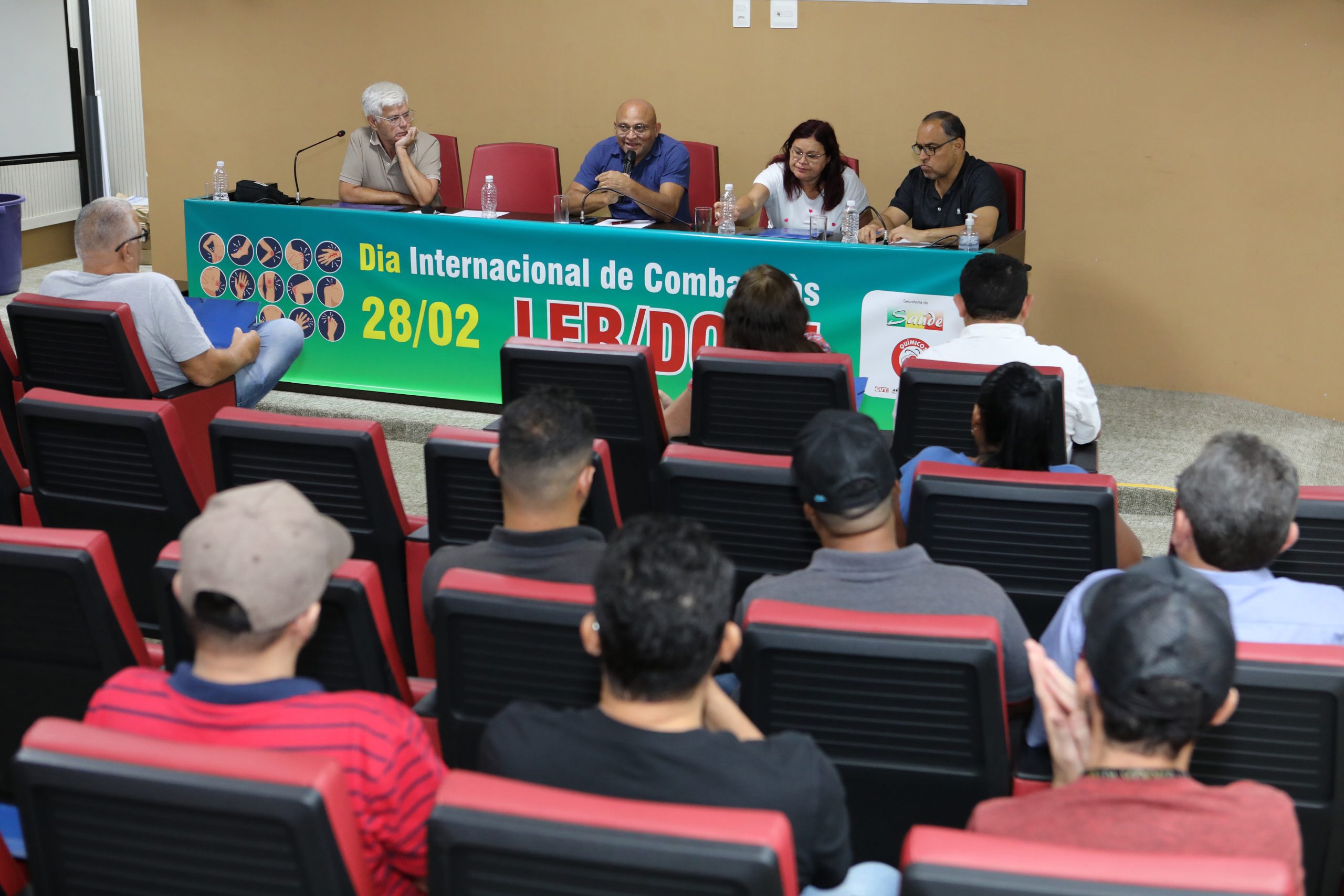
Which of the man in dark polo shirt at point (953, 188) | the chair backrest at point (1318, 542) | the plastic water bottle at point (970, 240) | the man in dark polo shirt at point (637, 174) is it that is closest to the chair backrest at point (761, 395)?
the chair backrest at point (1318, 542)

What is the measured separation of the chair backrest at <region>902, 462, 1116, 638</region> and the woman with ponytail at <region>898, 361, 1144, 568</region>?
184mm

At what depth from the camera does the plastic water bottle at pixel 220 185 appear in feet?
17.3

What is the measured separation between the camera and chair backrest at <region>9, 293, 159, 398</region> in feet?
10.9

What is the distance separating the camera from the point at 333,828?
1168 millimetres

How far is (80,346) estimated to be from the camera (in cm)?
341

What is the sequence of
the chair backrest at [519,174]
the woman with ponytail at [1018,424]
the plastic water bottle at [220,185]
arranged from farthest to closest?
the chair backrest at [519,174], the plastic water bottle at [220,185], the woman with ponytail at [1018,424]

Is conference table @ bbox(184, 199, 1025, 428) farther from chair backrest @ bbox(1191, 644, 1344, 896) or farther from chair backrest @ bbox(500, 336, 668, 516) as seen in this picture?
chair backrest @ bbox(1191, 644, 1344, 896)

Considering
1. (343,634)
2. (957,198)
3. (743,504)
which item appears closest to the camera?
(343,634)

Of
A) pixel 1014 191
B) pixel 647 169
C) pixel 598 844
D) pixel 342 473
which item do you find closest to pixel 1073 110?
pixel 1014 191

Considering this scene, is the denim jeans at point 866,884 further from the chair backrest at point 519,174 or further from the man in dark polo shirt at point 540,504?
the chair backrest at point 519,174

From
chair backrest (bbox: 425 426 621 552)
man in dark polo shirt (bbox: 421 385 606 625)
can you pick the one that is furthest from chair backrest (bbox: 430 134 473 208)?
man in dark polo shirt (bbox: 421 385 606 625)

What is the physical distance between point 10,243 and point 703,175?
15.1 feet

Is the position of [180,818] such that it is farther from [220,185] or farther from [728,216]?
[220,185]

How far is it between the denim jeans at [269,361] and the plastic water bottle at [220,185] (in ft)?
3.55
